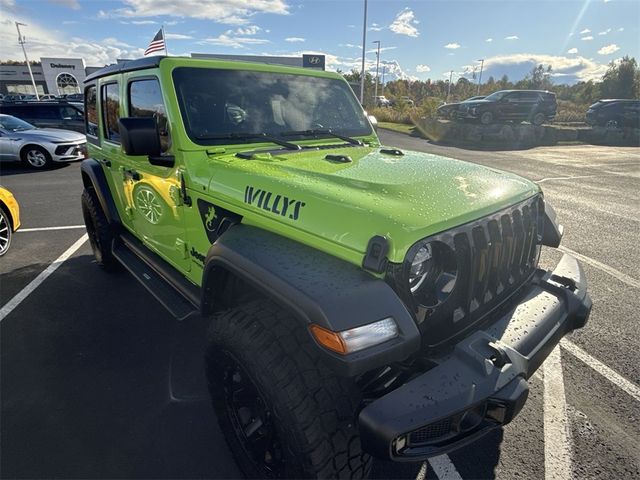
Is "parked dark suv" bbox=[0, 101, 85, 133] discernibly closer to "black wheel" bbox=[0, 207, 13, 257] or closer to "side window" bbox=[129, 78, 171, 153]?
"black wheel" bbox=[0, 207, 13, 257]

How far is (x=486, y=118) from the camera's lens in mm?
18297

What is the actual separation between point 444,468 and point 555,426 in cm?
82

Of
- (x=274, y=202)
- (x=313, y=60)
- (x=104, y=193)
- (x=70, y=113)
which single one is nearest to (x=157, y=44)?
(x=104, y=193)

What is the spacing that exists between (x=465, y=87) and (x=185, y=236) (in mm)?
66991

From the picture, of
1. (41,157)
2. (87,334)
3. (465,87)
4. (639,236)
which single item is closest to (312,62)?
(41,157)

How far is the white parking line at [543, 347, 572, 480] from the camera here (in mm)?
2102

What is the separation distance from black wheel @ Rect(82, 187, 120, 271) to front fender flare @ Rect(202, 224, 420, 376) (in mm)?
2893

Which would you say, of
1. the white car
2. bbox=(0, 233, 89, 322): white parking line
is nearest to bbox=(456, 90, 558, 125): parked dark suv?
the white car

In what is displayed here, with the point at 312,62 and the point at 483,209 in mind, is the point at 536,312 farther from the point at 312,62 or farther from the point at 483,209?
the point at 312,62

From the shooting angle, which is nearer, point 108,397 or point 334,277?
point 334,277

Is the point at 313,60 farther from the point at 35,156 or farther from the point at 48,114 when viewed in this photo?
the point at 35,156

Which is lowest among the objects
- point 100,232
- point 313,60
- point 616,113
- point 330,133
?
point 100,232

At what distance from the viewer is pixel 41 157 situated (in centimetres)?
1056

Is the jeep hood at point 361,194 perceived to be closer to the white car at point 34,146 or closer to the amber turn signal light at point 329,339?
the amber turn signal light at point 329,339
